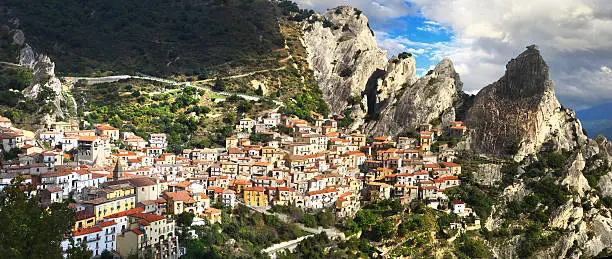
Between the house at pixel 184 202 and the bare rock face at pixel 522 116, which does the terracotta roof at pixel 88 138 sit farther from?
the bare rock face at pixel 522 116

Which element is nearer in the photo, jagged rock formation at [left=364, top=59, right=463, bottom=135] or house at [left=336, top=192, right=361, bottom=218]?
house at [left=336, top=192, right=361, bottom=218]

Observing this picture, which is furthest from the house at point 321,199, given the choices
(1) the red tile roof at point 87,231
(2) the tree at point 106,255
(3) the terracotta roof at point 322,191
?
(1) the red tile roof at point 87,231

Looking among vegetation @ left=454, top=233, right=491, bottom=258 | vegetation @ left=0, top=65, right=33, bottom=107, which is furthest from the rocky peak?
vegetation @ left=0, top=65, right=33, bottom=107

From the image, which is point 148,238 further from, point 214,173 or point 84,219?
point 214,173

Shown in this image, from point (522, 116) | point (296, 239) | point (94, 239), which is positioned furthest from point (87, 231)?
point (522, 116)

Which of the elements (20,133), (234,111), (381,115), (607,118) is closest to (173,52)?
(234,111)

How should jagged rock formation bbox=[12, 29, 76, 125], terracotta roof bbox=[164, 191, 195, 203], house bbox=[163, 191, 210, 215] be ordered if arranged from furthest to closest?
jagged rock formation bbox=[12, 29, 76, 125]
terracotta roof bbox=[164, 191, 195, 203]
house bbox=[163, 191, 210, 215]

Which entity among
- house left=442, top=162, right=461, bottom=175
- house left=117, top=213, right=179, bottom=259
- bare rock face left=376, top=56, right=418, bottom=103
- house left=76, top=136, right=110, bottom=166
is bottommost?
house left=117, top=213, right=179, bottom=259

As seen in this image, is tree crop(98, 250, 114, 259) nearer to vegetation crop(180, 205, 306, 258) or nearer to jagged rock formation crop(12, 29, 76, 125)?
vegetation crop(180, 205, 306, 258)
